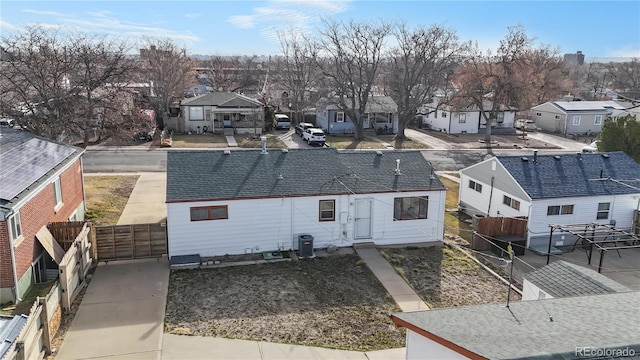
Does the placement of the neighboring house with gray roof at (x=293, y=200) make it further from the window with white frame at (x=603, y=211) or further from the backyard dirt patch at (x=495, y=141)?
the backyard dirt patch at (x=495, y=141)

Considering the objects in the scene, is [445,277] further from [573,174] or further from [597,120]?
[597,120]

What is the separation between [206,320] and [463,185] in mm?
18404

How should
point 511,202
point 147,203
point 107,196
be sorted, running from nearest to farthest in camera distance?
point 511,202 < point 147,203 < point 107,196

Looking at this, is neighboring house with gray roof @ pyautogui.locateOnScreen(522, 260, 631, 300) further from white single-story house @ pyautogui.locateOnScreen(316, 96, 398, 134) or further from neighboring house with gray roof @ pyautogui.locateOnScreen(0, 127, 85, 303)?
white single-story house @ pyautogui.locateOnScreen(316, 96, 398, 134)

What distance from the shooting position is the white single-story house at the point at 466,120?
5844 centimetres

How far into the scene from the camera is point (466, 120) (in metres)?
59.1

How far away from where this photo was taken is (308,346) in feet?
45.9

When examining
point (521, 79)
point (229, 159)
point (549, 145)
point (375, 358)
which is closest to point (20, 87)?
point (229, 159)

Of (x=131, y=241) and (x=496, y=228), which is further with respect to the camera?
(x=496, y=228)

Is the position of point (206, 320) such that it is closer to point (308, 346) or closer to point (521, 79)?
point (308, 346)

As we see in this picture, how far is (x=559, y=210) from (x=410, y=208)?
25.3ft

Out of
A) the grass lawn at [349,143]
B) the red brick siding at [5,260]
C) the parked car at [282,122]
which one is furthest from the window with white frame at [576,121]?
the red brick siding at [5,260]

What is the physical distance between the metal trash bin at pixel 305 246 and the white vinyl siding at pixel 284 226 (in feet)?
2.35

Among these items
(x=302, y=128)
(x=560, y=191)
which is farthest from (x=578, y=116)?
(x=560, y=191)
